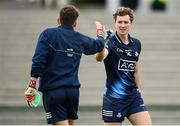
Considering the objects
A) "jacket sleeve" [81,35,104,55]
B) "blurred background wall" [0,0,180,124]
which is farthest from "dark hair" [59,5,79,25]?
"blurred background wall" [0,0,180,124]

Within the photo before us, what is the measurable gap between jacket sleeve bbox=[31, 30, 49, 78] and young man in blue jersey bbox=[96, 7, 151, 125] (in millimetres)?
799

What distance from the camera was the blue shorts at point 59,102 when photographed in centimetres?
877

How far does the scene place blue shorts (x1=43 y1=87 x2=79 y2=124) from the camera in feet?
28.8

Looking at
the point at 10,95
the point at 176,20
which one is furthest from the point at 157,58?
the point at 10,95

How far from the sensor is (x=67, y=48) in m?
8.78

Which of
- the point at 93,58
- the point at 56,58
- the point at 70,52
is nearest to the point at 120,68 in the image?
the point at 70,52

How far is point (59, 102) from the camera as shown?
880cm

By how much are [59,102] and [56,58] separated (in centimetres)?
45

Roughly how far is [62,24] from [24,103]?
9.44 metres

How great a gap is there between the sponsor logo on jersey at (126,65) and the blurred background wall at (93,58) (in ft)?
27.1

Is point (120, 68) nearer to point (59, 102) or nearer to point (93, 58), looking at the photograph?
point (59, 102)

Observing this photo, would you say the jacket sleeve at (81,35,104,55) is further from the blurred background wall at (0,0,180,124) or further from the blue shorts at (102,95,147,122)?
the blurred background wall at (0,0,180,124)

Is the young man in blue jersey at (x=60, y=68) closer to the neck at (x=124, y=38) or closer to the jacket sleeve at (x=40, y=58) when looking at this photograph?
the jacket sleeve at (x=40, y=58)

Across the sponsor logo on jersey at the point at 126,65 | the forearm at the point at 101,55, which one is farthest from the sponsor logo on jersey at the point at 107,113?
the forearm at the point at 101,55
